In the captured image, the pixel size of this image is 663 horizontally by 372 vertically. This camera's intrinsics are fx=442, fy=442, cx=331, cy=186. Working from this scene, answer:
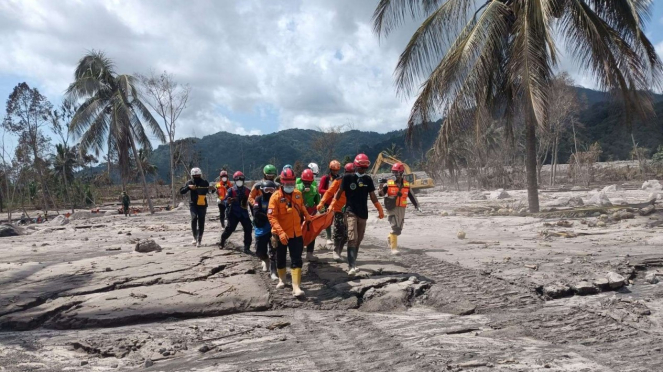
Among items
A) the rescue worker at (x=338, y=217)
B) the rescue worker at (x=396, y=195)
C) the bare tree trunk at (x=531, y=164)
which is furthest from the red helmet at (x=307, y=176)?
the bare tree trunk at (x=531, y=164)

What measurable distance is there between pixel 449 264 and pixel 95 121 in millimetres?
20507

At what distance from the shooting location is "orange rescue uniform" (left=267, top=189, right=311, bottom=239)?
5.43m

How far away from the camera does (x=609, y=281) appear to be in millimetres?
5016

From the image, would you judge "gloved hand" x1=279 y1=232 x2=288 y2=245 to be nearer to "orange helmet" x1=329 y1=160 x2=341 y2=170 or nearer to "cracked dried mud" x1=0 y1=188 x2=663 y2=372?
"cracked dried mud" x1=0 y1=188 x2=663 y2=372

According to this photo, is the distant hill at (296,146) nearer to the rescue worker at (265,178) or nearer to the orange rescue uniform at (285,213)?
the rescue worker at (265,178)

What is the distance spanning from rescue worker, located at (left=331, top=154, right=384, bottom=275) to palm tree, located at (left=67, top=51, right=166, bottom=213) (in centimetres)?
1863

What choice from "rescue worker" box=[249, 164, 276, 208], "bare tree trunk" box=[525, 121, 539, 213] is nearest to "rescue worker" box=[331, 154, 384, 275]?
"rescue worker" box=[249, 164, 276, 208]

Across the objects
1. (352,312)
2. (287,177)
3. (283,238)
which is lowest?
(352,312)

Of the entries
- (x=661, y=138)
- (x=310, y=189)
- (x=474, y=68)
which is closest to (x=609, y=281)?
(x=310, y=189)

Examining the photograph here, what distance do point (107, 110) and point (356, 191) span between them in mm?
19977

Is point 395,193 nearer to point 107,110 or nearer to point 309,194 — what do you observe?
point 309,194

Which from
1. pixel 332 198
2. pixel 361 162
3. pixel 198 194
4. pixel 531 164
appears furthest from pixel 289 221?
pixel 531 164

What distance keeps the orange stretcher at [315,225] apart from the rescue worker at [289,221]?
18.0 inches

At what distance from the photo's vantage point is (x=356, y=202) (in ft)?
20.4
